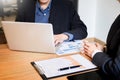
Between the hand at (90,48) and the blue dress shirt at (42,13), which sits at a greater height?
the blue dress shirt at (42,13)

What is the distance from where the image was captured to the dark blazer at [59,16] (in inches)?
74.1

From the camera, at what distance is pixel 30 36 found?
1.35m

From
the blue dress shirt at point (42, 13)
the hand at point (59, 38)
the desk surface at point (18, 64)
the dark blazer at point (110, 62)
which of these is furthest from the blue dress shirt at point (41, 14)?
the dark blazer at point (110, 62)

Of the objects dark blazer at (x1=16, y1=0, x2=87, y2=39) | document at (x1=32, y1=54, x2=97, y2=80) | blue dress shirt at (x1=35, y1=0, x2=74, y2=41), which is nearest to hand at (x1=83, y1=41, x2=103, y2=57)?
document at (x1=32, y1=54, x2=97, y2=80)

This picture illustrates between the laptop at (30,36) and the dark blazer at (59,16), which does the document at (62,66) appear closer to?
the laptop at (30,36)

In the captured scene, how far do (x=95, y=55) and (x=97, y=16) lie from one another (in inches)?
106

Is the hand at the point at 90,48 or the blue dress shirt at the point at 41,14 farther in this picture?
the blue dress shirt at the point at 41,14

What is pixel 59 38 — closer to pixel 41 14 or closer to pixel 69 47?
pixel 69 47

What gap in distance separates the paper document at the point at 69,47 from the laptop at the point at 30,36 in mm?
77

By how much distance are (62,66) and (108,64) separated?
0.27 metres

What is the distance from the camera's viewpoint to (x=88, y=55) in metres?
1.38

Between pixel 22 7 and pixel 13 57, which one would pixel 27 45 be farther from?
pixel 22 7

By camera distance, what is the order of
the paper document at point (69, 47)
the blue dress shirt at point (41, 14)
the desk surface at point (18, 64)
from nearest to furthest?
the desk surface at point (18, 64), the paper document at point (69, 47), the blue dress shirt at point (41, 14)

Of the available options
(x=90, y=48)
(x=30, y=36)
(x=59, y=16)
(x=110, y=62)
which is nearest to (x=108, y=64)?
(x=110, y=62)
